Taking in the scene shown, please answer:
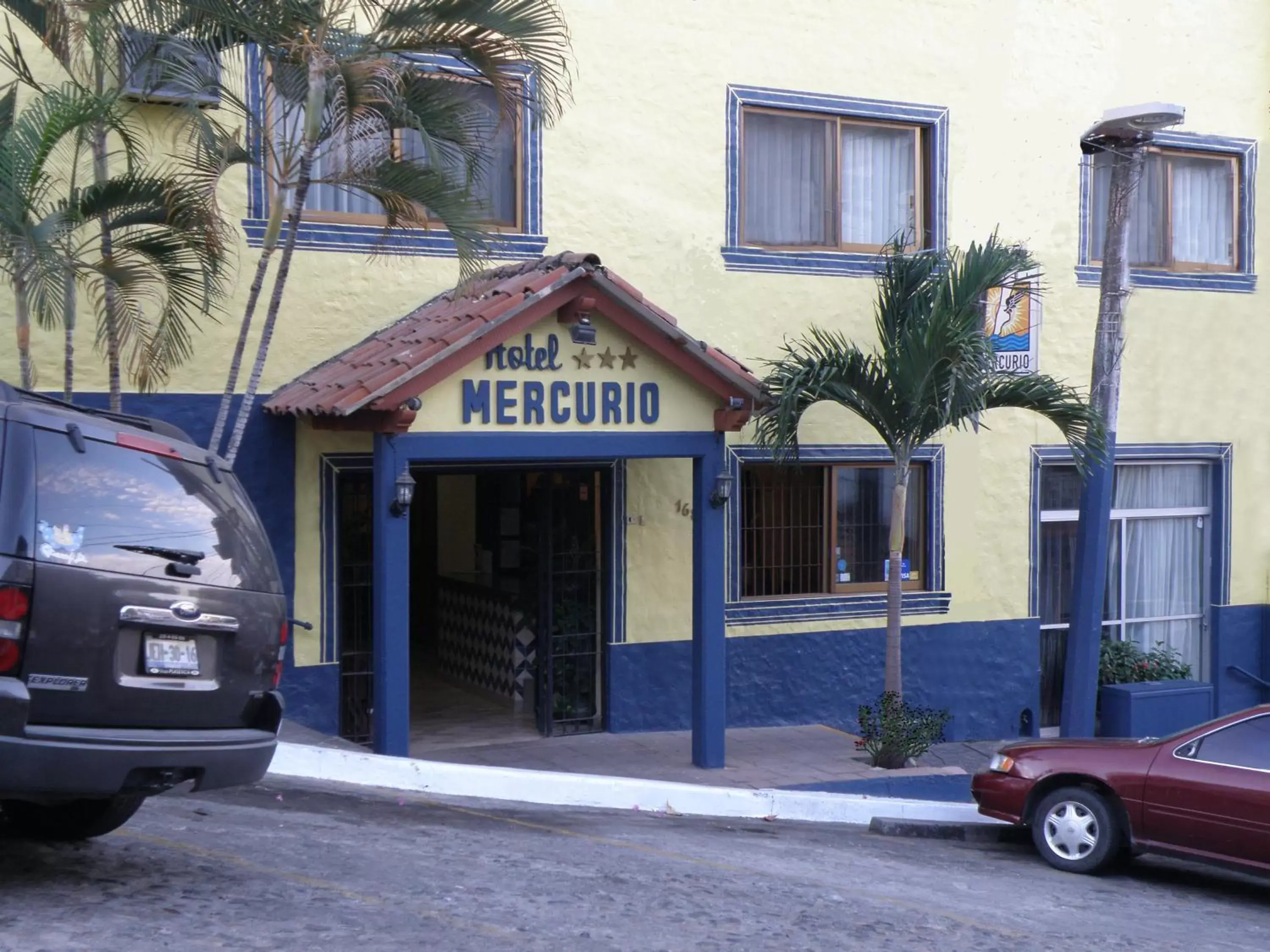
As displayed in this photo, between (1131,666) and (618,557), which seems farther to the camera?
(1131,666)

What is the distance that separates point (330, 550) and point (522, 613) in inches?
89.8

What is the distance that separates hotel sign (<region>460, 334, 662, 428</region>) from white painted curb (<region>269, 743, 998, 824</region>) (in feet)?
7.72

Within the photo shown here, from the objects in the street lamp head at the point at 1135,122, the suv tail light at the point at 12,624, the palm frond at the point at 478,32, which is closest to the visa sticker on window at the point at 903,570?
the street lamp head at the point at 1135,122

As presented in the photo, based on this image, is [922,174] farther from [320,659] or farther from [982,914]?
[982,914]

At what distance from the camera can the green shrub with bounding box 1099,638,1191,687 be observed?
14.4 m

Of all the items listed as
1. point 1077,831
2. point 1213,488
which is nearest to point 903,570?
→ point 1213,488

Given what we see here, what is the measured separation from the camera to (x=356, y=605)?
1129 centimetres

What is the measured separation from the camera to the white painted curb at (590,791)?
934 cm

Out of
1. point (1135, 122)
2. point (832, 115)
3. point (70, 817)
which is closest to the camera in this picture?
point (70, 817)

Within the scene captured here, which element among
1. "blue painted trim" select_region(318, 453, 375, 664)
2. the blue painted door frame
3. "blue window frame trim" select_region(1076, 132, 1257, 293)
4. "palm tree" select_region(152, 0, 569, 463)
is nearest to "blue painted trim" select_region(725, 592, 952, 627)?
the blue painted door frame

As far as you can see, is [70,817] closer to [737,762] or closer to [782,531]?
[737,762]

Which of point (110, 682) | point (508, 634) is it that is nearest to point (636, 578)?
point (508, 634)

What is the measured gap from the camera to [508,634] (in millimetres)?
13156

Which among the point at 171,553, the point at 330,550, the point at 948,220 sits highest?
the point at 948,220
